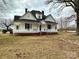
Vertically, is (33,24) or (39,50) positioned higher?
(33,24)

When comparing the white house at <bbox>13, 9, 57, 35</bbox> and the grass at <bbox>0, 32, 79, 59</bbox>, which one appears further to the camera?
the white house at <bbox>13, 9, 57, 35</bbox>

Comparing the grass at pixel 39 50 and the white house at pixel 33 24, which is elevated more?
the white house at pixel 33 24

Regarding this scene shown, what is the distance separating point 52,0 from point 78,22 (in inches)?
261

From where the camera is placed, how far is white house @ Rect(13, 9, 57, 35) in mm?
Result: 37812

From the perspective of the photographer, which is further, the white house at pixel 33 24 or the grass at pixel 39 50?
the white house at pixel 33 24

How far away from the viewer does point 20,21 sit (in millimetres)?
37906

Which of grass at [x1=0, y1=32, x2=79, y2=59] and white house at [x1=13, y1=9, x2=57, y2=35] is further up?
white house at [x1=13, y1=9, x2=57, y2=35]

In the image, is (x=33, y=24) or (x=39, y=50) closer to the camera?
(x=39, y=50)

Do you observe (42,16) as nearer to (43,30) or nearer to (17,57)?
(43,30)

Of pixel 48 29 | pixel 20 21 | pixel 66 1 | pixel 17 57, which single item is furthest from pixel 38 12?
pixel 17 57

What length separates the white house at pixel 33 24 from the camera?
124ft

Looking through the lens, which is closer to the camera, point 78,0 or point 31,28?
point 78,0

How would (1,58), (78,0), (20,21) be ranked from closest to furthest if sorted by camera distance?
(1,58) → (78,0) → (20,21)

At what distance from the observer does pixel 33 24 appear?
132ft
